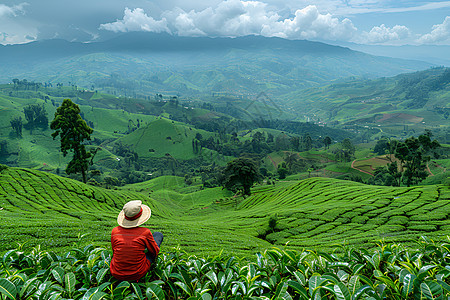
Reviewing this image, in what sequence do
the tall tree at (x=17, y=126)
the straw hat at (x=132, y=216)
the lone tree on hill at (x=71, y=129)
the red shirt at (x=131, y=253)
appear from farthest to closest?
1. the tall tree at (x=17, y=126)
2. the lone tree on hill at (x=71, y=129)
3. the straw hat at (x=132, y=216)
4. the red shirt at (x=131, y=253)

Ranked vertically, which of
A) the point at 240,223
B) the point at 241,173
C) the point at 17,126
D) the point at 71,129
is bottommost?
the point at 241,173

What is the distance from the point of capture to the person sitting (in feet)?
15.1

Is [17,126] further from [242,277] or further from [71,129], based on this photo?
[242,277]

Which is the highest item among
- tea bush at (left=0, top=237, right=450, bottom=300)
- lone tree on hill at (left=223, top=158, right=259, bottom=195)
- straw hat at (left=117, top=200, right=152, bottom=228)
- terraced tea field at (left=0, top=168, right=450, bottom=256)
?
straw hat at (left=117, top=200, right=152, bottom=228)

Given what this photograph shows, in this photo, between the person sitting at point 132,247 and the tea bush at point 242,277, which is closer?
the tea bush at point 242,277

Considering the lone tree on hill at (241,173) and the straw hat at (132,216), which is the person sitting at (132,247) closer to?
the straw hat at (132,216)

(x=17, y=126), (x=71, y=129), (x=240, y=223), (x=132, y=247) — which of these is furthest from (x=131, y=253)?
(x=17, y=126)

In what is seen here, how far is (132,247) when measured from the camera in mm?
4816

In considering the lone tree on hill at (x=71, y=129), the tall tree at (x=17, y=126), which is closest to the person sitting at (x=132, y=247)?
the lone tree on hill at (x=71, y=129)

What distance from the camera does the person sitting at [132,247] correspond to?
4609 millimetres

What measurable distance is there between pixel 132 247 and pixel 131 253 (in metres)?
0.14

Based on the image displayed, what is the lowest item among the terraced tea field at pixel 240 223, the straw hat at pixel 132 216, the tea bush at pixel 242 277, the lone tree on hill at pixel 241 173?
the lone tree on hill at pixel 241 173

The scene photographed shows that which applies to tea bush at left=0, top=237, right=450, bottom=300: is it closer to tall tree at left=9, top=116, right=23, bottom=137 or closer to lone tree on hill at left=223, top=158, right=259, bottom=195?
lone tree on hill at left=223, top=158, right=259, bottom=195

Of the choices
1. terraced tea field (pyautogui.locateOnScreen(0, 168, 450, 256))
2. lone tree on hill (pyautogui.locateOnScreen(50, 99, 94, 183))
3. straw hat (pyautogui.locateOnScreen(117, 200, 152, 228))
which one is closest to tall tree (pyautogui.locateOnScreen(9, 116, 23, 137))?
lone tree on hill (pyautogui.locateOnScreen(50, 99, 94, 183))
